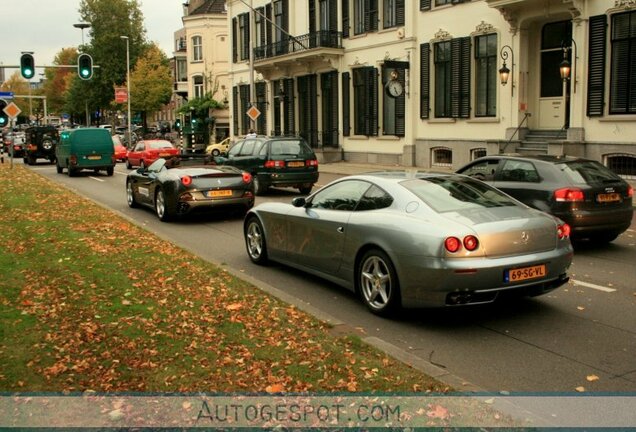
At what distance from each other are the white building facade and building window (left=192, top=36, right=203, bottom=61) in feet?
65.3

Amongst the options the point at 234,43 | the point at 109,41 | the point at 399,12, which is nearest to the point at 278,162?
the point at 399,12

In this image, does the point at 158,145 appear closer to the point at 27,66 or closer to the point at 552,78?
the point at 27,66

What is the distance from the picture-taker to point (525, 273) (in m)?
6.63

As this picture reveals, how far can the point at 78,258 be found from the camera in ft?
31.7

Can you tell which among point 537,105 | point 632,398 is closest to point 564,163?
point 632,398

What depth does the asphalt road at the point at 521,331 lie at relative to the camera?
17.7ft

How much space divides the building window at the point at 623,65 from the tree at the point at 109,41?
67.9 meters

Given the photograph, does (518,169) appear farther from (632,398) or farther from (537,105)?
(537,105)

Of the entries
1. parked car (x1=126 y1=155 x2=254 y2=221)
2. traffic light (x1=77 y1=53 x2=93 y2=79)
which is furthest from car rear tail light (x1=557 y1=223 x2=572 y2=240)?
traffic light (x1=77 y1=53 x2=93 y2=79)

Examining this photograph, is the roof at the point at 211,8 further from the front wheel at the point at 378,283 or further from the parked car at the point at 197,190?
the front wheel at the point at 378,283

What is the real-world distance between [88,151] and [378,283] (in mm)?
25291

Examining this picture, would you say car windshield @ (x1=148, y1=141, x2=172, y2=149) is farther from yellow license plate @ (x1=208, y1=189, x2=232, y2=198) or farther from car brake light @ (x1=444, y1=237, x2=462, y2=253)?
car brake light @ (x1=444, y1=237, x2=462, y2=253)

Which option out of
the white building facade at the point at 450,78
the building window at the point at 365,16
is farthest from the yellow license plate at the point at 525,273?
the building window at the point at 365,16

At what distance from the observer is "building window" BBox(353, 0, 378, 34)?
3262 centimetres
